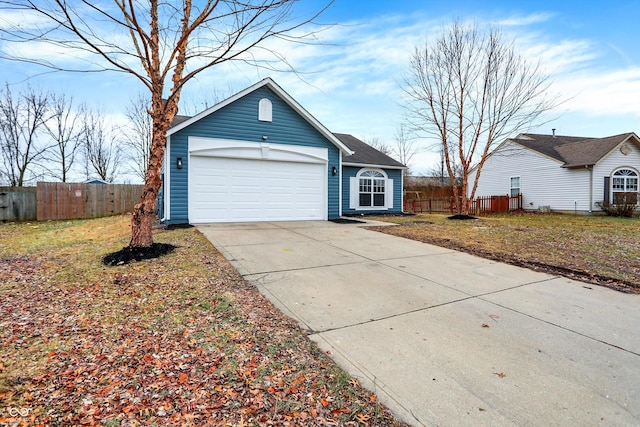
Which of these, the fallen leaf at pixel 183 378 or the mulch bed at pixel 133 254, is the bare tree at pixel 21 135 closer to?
the mulch bed at pixel 133 254

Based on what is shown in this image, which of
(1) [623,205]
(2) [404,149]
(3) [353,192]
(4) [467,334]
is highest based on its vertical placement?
(2) [404,149]

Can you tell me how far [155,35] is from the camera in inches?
228

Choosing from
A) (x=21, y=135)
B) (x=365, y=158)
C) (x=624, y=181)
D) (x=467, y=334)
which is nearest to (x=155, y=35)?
(x=467, y=334)

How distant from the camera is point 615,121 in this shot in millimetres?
20109

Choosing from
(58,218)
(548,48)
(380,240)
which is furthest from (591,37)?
(58,218)

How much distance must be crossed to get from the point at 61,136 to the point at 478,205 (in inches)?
1122

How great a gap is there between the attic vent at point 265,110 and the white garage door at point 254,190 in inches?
59.4

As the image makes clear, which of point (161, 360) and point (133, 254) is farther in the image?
point (133, 254)

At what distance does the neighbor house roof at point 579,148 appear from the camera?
1745 cm

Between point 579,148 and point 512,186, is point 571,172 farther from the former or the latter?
point 512,186

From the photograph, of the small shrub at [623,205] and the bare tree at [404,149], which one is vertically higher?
the bare tree at [404,149]

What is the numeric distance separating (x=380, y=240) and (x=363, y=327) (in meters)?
4.92

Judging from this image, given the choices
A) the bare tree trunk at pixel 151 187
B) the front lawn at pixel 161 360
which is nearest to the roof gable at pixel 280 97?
the bare tree trunk at pixel 151 187

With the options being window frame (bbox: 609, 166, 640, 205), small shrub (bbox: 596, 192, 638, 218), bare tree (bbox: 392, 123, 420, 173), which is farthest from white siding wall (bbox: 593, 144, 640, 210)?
bare tree (bbox: 392, 123, 420, 173)
